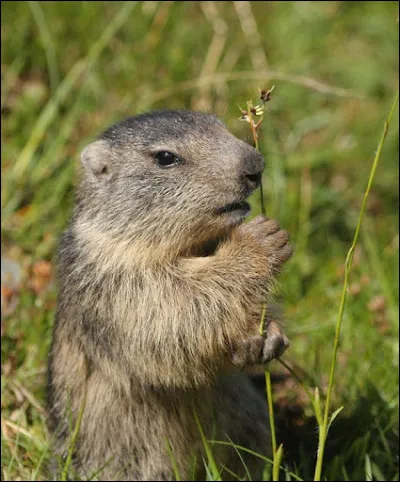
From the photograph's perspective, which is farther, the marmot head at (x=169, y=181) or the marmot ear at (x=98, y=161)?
the marmot ear at (x=98, y=161)

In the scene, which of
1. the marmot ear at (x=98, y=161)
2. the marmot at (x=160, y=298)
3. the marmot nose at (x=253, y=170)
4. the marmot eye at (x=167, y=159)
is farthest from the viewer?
the marmot ear at (x=98, y=161)

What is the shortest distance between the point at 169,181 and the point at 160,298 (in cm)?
60

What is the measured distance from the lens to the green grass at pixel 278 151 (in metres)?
5.49

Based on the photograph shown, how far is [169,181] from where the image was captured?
4.53 m

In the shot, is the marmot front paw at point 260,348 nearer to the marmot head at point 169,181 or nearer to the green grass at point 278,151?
the marmot head at point 169,181

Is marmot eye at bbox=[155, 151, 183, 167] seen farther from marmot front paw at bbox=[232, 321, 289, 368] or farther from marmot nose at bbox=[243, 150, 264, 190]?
marmot front paw at bbox=[232, 321, 289, 368]

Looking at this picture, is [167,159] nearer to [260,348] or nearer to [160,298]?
[160,298]

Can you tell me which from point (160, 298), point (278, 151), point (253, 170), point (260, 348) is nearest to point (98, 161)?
point (160, 298)

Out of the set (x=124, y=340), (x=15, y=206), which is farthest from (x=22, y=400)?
(x=15, y=206)

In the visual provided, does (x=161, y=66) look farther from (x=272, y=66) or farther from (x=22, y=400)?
(x=22, y=400)

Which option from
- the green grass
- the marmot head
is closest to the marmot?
the marmot head

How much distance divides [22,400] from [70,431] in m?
0.83

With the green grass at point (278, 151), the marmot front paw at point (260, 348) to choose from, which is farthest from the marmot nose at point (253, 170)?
the green grass at point (278, 151)

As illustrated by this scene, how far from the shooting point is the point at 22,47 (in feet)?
26.1
